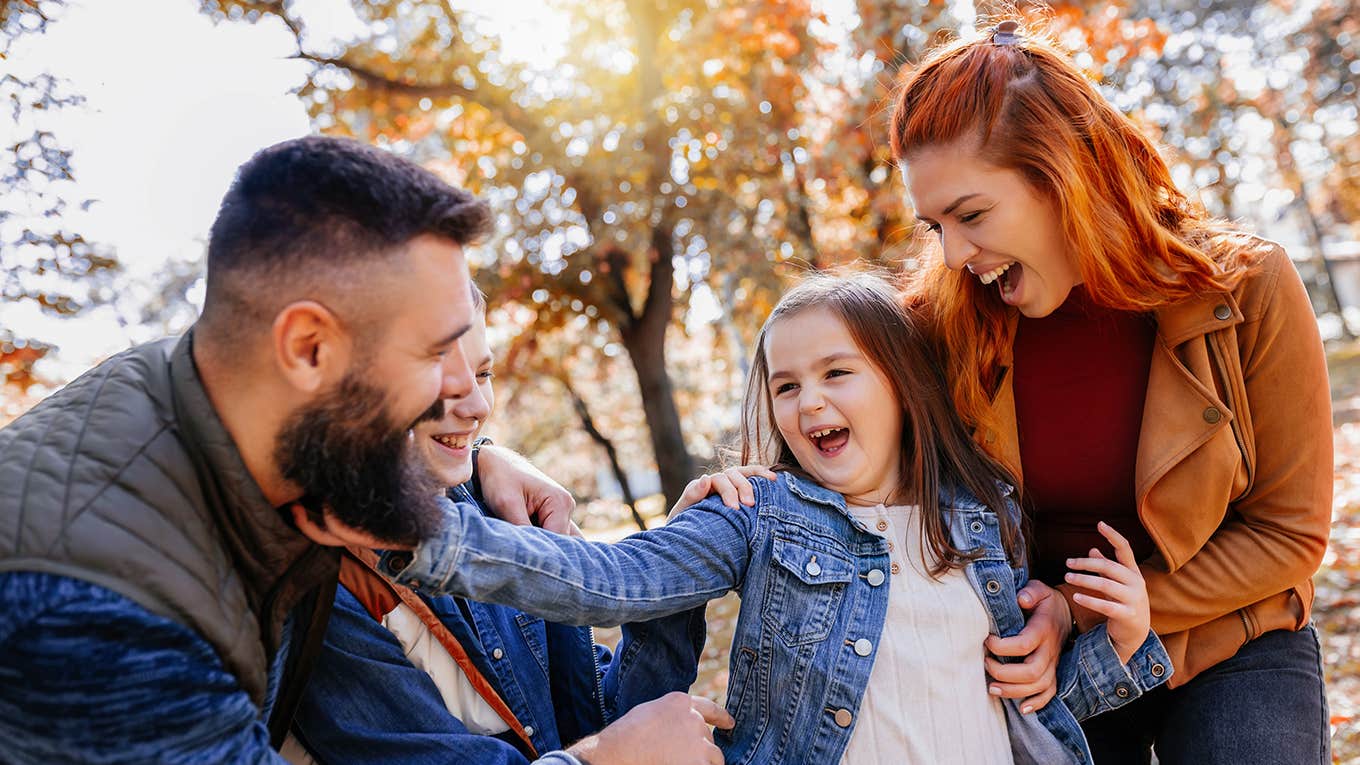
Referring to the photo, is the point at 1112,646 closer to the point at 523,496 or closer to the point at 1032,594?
the point at 1032,594

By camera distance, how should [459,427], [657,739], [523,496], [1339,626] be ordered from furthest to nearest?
[1339,626] < [523,496] < [459,427] < [657,739]

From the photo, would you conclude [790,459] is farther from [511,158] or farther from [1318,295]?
[1318,295]

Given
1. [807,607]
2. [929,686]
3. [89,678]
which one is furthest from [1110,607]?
[89,678]

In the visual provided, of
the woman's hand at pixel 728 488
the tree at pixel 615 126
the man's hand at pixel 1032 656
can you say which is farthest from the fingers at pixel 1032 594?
the tree at pixel 615 126

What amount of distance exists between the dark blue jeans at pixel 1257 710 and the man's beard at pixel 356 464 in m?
1.93

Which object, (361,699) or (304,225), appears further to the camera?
(361,699)

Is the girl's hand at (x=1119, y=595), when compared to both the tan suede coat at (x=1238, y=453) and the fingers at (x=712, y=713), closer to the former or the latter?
the tan suede coat at (x=1238, y=453)

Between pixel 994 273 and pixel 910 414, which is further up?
pixel 994 273

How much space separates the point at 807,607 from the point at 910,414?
23.5 inches

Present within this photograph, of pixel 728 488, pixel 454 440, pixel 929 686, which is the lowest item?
pixel 929 686

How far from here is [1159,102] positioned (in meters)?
19.0

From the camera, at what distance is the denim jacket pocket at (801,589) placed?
2215 millimetres

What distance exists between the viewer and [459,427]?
2146mm

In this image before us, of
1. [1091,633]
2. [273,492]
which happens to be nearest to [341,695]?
[273,492]
